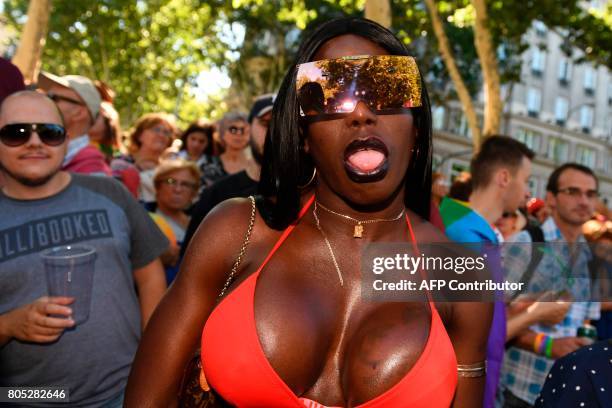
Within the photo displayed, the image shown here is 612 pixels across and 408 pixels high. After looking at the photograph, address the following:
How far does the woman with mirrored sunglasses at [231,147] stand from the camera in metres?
6.40

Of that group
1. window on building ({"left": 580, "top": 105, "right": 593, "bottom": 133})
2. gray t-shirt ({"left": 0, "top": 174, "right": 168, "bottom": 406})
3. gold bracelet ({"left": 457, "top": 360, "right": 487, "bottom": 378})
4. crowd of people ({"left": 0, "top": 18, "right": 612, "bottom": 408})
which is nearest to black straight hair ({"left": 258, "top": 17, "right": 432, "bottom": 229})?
crowd of people ({"left": 0, "top": 18, "right": 612, "bottom": 408})

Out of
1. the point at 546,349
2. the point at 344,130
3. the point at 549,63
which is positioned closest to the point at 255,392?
the point at 344,130

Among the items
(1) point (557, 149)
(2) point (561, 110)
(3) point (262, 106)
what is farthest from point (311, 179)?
(2) point (561, 110)

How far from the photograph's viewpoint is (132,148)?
23.9 ft

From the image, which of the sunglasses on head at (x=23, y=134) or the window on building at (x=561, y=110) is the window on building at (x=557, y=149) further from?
the sunglasses on head at (x=23, y=134)

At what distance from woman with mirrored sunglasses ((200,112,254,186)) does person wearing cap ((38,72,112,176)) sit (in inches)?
75.1

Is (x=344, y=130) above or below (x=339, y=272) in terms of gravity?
above

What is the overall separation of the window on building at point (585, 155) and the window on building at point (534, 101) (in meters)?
6.17

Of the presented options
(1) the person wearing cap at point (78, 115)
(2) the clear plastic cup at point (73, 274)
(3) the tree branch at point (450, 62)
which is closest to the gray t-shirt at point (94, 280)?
(2) the clear plastic cup at point (73, 274)

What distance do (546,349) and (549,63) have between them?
2413 inches

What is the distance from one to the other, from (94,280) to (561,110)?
63831 mm

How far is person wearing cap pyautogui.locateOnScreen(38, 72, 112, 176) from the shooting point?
420 centimetres

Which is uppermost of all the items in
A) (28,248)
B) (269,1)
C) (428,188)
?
(269,1)

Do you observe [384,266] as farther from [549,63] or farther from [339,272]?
[549,63]
